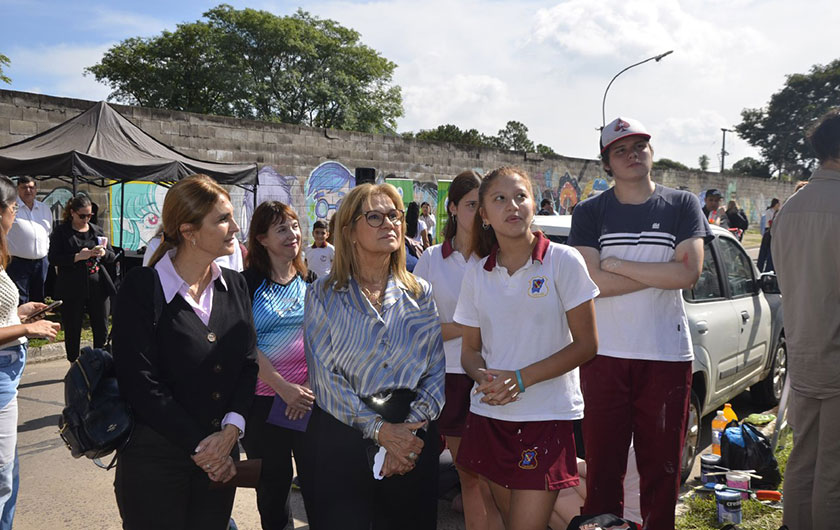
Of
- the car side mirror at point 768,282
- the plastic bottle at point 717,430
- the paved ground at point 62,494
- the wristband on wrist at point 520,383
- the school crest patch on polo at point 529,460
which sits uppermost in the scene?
the car side mirror at point 768,282

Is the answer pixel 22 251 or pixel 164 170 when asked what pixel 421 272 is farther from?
pixel 164 170

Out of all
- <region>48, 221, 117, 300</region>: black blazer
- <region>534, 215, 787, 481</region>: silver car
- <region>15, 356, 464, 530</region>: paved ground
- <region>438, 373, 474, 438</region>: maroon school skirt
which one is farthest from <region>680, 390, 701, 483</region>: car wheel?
<region>48, 221, 117, 300</region>: black blazer

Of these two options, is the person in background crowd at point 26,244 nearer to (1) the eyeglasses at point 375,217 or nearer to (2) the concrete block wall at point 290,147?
(2) the concrete block wall at point 290,147

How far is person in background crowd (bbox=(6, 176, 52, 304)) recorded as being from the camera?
22.5ft

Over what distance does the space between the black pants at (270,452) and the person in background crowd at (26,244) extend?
4408 millimetres

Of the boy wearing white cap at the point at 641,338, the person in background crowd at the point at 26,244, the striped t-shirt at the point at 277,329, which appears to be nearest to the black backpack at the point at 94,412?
the striped t-shirt at the point at 277,329

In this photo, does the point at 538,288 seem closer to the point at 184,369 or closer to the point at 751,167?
the point at 184,369

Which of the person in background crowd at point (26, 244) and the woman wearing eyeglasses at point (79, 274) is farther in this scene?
the woman wearing eyeglasses at point (79, 274)

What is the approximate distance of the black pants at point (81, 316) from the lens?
279 inches

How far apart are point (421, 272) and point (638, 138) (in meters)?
1.32

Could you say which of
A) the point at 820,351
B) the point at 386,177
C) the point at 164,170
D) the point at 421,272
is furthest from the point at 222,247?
the point at 386,177

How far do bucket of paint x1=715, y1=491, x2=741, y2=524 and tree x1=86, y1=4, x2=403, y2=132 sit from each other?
2132 inches

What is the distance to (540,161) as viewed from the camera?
73.8ft

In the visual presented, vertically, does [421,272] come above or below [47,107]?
below
